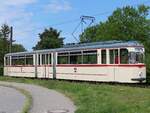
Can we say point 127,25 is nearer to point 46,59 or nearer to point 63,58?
point 46,59

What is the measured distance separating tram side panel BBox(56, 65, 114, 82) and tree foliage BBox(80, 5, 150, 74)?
4375 centimetres

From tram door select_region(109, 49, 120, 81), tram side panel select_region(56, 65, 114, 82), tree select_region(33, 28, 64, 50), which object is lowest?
tram side panel select_region(56, 65, 114, 82)

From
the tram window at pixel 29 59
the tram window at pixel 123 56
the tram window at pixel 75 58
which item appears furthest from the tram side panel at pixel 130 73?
the tram window at pixel 29 59

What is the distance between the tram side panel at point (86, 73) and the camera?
108ft

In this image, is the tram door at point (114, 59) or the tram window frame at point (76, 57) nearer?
the tram door at point (114, 59)

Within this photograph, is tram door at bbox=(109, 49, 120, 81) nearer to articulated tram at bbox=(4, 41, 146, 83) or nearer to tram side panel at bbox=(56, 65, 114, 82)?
articulated tram at bbox=(4, 41, 146, 83)

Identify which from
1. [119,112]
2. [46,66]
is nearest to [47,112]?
[119,112]

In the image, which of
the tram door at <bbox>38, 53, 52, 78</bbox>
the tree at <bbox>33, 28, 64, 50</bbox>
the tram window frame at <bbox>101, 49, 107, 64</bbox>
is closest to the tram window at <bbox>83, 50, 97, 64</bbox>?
the tram window frame at <bbox>101, 49, 107, 64</bbox>

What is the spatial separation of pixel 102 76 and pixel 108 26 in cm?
5373

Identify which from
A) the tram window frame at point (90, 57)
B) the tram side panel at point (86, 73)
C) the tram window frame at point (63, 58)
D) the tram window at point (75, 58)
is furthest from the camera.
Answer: the tram window frame at point (63, 58)

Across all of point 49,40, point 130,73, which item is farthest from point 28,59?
point 49,40

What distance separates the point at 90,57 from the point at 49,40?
278ft

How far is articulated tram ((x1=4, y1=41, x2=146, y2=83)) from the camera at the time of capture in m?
31.5

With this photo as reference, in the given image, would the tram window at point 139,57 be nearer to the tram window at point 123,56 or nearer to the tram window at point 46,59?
the tram window at point 123,56
